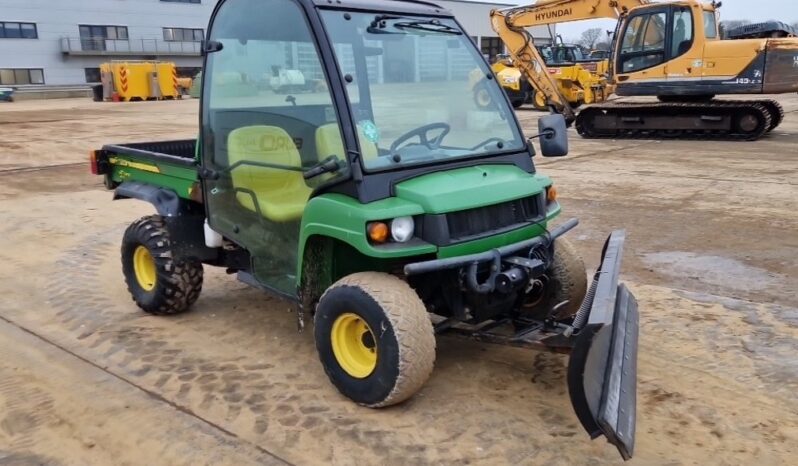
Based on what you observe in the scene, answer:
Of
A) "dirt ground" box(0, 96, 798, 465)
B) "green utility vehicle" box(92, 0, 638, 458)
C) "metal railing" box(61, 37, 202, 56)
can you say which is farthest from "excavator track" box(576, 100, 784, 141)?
"metal railing" box(61, 37, 202, 56)

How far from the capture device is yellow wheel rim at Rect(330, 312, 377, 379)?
3.54 metres

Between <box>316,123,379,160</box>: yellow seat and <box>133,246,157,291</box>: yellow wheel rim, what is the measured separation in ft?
6.35

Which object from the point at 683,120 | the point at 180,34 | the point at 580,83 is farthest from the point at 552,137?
the point at 180,34

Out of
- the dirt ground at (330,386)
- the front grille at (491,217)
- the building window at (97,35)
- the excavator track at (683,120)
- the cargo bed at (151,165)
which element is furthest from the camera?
the building window at (97,35)

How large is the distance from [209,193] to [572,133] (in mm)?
14202

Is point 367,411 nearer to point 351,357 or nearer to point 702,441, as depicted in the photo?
point 351,357

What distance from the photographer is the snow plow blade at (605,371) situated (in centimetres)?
286

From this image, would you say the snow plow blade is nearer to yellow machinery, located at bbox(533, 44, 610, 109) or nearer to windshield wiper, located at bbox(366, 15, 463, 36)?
windshield wiper, located at bbox(366, 15, 463, 36)

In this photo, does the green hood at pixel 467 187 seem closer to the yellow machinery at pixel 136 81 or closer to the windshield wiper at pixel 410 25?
the windshield wiper at pixel 410 25

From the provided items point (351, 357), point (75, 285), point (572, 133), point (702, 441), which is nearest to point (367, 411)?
point (351, 357)

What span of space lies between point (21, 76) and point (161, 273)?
161ft

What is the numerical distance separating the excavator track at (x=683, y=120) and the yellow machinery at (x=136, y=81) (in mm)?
26079

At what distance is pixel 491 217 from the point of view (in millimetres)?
3609

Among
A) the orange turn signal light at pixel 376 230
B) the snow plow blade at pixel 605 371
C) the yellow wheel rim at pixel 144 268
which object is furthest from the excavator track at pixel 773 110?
the orange turn signal light at pixel 376 230
